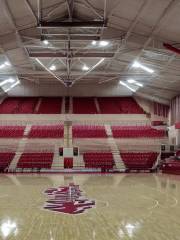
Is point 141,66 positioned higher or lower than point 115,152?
higher

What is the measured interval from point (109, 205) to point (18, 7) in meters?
10.8

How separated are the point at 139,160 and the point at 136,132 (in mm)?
5141

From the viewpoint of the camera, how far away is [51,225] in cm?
814

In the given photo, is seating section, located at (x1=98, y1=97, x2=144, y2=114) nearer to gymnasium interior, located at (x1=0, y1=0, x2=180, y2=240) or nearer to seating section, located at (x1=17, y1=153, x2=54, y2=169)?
gymnasium interior, located at (x1=0, y1=0, x2=180, y2=240)

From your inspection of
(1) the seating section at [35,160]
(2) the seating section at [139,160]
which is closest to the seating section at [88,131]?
(2) the seating section at [139,160]

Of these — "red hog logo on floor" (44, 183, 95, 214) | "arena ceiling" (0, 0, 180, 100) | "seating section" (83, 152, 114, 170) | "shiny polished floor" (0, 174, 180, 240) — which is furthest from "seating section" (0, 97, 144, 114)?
"shiny polished floor" (0, 174, 180, 240)

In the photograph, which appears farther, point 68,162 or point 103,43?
point 68,162

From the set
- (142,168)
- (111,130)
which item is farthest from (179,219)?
(111,130)

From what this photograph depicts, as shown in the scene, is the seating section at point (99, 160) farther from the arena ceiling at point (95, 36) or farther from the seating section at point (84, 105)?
the seating section at point (84, 105)

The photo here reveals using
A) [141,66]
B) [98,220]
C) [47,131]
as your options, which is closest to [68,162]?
[47,131]

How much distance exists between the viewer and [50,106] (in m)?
39.3

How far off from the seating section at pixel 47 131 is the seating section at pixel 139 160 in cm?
709

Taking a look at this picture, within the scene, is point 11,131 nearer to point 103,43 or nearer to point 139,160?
point 139,160

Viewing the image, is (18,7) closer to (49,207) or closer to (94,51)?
(94,51)
